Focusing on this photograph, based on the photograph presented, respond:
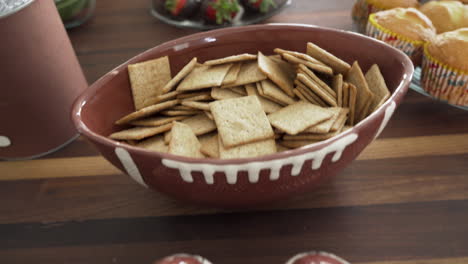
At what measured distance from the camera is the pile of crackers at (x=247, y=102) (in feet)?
1.68

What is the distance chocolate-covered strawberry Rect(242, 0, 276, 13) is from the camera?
972 mm

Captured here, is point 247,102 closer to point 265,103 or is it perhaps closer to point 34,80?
point 265,103

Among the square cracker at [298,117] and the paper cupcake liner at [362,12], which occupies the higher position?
the square cracker at [298,117]

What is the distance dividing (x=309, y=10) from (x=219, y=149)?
670 mm

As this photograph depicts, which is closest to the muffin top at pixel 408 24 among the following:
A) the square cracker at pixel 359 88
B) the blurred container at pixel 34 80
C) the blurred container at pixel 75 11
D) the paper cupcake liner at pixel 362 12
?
the paper cupcake liner at pixel 362 12

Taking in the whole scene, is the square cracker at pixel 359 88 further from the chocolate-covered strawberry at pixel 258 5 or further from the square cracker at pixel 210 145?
the chocolate-covered strawberry at pixel 258 5

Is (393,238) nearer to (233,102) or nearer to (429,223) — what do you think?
(429,223)

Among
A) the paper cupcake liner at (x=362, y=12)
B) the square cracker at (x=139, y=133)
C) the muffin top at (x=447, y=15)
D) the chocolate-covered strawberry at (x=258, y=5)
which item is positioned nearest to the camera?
the square cracker at (x=139, y=133)

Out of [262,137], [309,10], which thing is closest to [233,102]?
[262,137]

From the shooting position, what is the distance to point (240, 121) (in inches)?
20.8

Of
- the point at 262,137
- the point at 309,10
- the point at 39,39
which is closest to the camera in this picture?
the point at 262,137

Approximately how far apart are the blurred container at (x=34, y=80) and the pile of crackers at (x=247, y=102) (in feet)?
0.47

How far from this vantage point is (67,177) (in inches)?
25.7

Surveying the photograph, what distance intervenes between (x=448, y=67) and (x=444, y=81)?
0.08 ft
